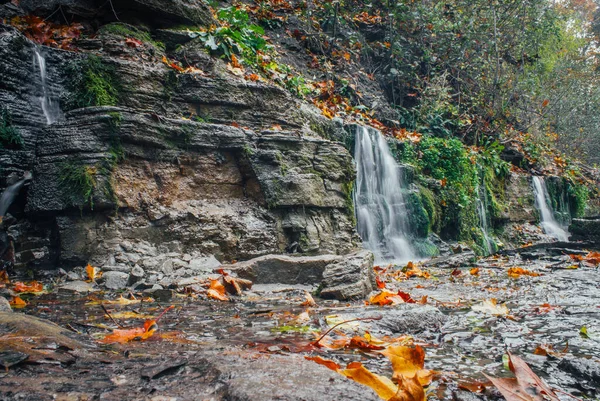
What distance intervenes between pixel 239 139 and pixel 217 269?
2.04 meters

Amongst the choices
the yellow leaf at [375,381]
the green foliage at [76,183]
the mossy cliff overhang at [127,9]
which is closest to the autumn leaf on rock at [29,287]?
the green foliage at [76,183]

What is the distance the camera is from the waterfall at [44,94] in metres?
5.14

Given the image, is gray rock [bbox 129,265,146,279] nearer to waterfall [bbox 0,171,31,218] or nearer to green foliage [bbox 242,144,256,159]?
waterfall [bbox 0,171,31,218]

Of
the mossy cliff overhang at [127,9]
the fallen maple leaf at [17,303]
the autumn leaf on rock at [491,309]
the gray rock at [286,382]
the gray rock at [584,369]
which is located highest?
the mossy cliff overhang at [127,9]

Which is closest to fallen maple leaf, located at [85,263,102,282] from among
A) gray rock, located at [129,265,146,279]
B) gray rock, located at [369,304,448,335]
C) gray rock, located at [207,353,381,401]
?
gray rock, located at [129,265,146,279]

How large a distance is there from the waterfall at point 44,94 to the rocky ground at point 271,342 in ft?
7.96

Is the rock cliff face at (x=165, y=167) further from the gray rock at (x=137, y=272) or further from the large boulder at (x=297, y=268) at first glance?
the large boulder at (x=297, y=268)

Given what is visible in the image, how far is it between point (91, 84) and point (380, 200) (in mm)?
6059

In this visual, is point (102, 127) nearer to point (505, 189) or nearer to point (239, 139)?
point (239, 139)

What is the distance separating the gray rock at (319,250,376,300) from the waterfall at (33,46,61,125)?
13.5 ft

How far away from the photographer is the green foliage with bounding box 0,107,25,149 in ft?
15.5

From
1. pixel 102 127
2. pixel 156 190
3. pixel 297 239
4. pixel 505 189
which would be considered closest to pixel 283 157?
pixel 297 239

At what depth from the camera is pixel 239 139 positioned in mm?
5668

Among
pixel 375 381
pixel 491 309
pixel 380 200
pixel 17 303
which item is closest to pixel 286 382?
pixel 375 381
